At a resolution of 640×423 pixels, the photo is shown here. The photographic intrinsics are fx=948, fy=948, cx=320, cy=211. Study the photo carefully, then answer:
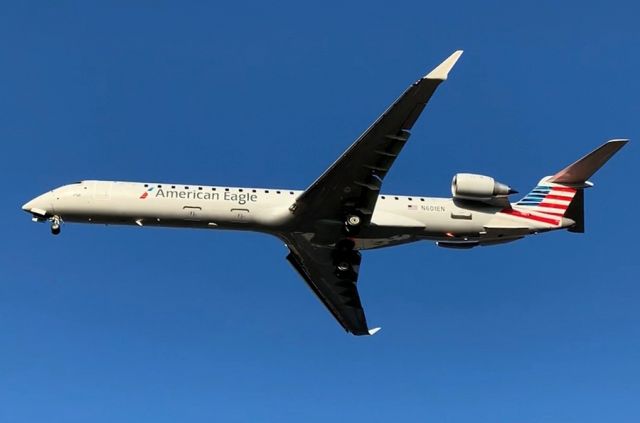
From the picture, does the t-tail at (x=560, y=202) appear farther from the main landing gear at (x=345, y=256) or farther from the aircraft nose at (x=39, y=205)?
the aircraft nose at (x=39, y=205)

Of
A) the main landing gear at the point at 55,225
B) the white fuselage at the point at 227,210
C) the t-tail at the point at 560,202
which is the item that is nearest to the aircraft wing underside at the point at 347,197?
the white fuselage at the point at 227,210

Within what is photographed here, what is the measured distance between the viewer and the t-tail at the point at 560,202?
45844 millimetres

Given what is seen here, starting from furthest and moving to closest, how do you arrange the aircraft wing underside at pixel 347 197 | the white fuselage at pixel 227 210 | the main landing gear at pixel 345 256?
the main landing gear at pixel 345 256, the white fuselage at pixel 227 210, the aircraft wing underside at pixel 347 197

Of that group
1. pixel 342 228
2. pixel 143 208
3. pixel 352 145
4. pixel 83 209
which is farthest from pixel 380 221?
pixel 83 209

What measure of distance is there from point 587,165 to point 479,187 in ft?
17.7

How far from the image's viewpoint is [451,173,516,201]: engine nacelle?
4406 cm

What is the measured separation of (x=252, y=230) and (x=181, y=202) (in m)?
3.61

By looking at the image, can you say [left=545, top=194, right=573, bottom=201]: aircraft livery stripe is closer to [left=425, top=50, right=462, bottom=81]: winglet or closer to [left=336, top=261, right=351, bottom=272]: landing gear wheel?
[left=336, top=261, right=351, bottom=272]: landing gear wheel

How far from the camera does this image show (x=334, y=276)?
50.2m

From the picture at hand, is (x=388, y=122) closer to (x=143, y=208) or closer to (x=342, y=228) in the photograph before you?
(x=342, y=228)

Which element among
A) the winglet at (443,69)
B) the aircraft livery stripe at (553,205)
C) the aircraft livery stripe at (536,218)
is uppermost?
the winglet at (443,69)

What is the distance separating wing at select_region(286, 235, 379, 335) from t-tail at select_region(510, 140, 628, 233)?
8.93m

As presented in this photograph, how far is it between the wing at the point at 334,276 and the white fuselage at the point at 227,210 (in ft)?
6.83

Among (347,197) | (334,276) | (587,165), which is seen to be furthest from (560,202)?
(334,276)
